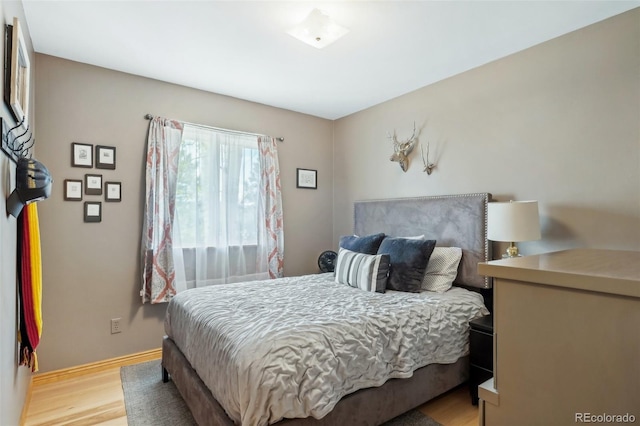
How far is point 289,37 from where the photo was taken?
242 cm

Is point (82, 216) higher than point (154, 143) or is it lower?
lower

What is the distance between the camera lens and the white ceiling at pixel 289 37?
209 centimetres

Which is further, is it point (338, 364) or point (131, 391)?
point (131, 391)

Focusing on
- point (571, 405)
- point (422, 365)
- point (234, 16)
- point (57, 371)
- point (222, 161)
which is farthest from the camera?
point (222, 161)

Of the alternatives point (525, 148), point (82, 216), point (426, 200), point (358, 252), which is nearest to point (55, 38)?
point (82, 216)

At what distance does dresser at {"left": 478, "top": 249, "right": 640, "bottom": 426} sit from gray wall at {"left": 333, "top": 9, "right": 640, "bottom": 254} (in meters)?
2.01

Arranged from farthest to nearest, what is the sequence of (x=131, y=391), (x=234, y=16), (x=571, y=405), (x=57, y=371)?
(x=57, y=371)
(x=131, y=391)
(x=234, y=16)
(x=571, y=405)

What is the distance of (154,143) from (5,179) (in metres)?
1.59

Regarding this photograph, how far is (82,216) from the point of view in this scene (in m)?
2.83

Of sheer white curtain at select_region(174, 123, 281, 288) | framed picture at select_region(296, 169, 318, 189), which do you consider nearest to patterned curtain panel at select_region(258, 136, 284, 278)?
sheer white curtain at select_region(174, 123, 281, 288)

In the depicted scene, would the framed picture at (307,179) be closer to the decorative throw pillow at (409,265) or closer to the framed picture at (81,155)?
the decorative throw pillow at (409,265)

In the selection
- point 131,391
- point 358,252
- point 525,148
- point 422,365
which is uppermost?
point 525,148

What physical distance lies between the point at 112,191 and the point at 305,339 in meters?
2.41

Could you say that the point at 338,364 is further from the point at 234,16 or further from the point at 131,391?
the point at 234,16
